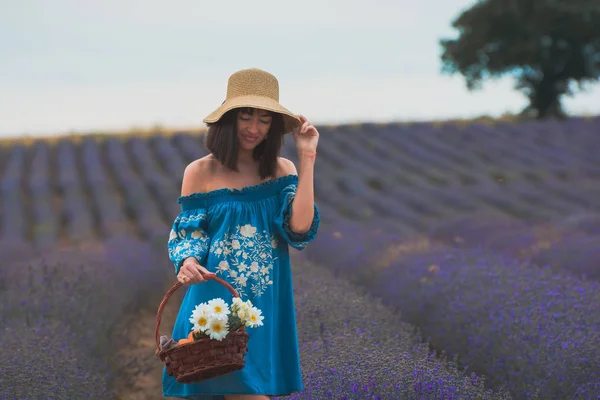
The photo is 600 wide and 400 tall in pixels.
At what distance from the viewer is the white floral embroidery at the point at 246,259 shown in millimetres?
2805

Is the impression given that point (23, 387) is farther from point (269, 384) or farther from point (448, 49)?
point (448, 49)

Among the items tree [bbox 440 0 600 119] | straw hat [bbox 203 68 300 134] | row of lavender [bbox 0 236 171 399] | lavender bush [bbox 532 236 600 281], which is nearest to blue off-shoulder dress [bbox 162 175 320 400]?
straw hat [bbox 203 68 300 134]

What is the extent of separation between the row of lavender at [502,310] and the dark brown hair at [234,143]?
1673 mm

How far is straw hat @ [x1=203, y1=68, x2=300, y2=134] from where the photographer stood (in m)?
2.84

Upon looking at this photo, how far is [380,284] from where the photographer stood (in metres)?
6.55

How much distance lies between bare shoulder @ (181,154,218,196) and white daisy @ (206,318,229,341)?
2.04 ft

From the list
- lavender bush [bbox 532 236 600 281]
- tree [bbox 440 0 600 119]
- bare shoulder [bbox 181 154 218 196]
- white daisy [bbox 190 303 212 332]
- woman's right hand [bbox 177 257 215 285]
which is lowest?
lavender bush [bbox 532 236 600 281]

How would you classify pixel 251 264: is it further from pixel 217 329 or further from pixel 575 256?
pixel 575 256

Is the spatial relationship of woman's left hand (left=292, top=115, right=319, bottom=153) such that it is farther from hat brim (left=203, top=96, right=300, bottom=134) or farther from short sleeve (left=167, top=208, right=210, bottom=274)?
short sleeve (left=167, top=208, right=210, bottom=274)

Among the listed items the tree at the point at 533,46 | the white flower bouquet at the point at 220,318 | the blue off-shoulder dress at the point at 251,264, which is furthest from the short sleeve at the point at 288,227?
the tree at the point at 533,46

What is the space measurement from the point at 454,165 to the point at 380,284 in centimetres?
965

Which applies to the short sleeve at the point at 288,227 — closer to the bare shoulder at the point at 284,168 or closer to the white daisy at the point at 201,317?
the bare shoulder at the point at 284,168

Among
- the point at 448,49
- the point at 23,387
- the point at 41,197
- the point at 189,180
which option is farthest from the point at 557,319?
the point at 448,49

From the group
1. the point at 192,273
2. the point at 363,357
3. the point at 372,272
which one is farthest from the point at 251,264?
the point at 372,272
